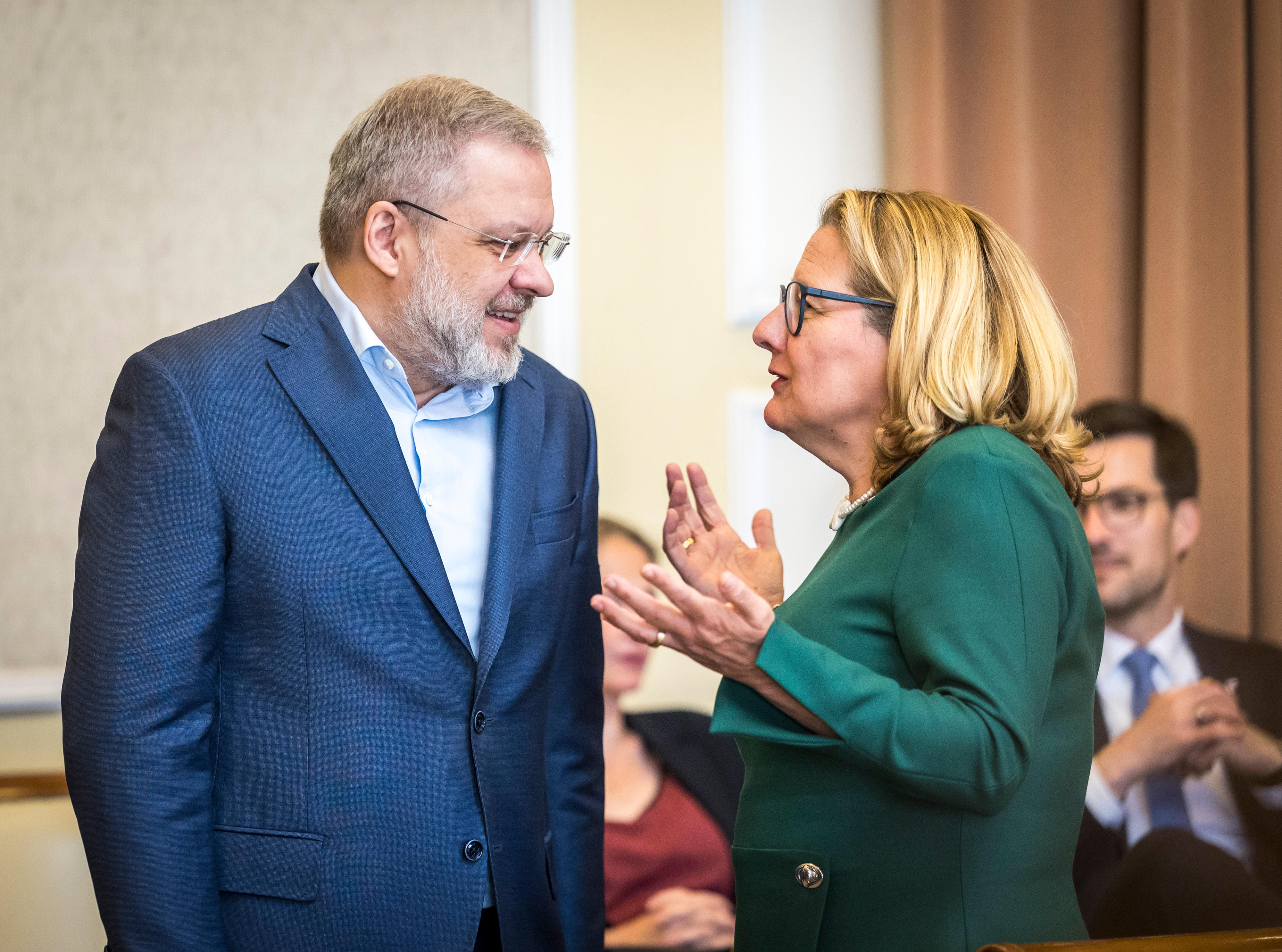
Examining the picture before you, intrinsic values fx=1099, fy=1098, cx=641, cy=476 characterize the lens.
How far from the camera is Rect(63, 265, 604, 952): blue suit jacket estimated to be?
129 cm

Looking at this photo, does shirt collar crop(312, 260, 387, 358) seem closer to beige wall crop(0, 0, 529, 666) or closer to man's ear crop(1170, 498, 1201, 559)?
beige wall crop(0, 0, 529, 666)

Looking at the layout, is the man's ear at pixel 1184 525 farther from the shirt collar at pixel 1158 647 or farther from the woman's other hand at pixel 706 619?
the woman's other hand at pixel 706 619

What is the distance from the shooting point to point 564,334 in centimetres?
286

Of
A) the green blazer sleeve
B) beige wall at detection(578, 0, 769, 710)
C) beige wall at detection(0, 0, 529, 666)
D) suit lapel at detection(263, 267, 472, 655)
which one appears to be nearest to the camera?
the green blazer sleeve

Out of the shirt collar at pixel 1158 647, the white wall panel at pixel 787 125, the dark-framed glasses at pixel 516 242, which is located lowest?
the shirt collar at pixel 1158 647

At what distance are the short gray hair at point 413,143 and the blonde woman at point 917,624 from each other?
1.61 feet

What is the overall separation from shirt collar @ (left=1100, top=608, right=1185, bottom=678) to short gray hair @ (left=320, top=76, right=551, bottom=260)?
1899 millimetres

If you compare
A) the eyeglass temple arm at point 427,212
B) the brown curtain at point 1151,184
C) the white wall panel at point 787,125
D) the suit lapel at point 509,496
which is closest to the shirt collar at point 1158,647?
the brown curtain at point 1151,184

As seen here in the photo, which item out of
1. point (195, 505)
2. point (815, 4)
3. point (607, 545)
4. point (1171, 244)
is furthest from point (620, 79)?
point (195, 505)

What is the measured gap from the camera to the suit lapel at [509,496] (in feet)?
4.79

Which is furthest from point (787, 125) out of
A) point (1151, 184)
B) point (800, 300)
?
point (800, 300)

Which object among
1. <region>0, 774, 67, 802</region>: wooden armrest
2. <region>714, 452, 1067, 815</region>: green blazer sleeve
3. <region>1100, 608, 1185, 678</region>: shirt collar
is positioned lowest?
<region>1100, 608, 1185, 678</region>: shirt collar

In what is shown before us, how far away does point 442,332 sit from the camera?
153 centimetres

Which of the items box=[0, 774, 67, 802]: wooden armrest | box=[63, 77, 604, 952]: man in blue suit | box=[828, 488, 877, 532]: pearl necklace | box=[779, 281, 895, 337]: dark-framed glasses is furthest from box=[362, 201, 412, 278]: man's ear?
box=[0, 774, 67, 802]: wooden armrest
